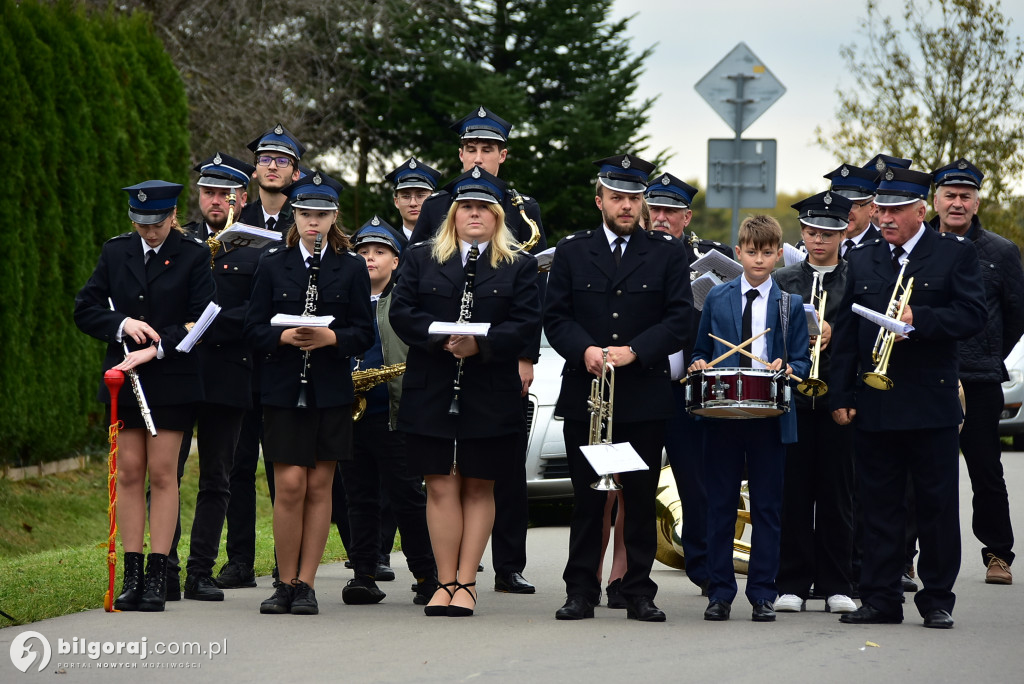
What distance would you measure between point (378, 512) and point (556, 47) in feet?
68.0

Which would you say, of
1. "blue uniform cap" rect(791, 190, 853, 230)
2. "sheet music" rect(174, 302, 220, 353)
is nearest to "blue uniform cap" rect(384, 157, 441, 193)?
"sheet music" rect(174, 302, 220, 353)

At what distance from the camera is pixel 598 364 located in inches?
310

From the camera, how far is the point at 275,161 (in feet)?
32.1

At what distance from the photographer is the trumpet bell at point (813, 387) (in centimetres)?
795

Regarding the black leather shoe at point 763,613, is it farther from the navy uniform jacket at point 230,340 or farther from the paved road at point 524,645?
the navy uniform jacket at point 230,340

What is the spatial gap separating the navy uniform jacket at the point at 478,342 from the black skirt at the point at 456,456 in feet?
0.24

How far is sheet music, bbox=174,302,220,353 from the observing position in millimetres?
8078

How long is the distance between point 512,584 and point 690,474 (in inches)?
52.9

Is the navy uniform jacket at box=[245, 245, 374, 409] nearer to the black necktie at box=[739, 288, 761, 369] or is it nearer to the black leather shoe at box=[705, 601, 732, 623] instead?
the black necktie at box=[739, 288, 761, 369]

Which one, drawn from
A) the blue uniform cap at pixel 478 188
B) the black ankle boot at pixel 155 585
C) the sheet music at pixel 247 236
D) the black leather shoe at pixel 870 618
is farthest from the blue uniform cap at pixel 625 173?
the black ankle boot at pixel 155 585

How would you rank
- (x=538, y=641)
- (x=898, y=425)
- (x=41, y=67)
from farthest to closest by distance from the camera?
1. (x=41, y=67)
2. (x=898, y=425)
3. (x=538, y=641)

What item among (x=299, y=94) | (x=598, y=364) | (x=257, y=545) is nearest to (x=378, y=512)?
(x=598, y=364)

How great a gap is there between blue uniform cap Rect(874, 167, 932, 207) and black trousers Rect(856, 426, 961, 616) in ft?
4.20

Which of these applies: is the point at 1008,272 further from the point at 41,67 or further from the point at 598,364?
the point at 41,67
